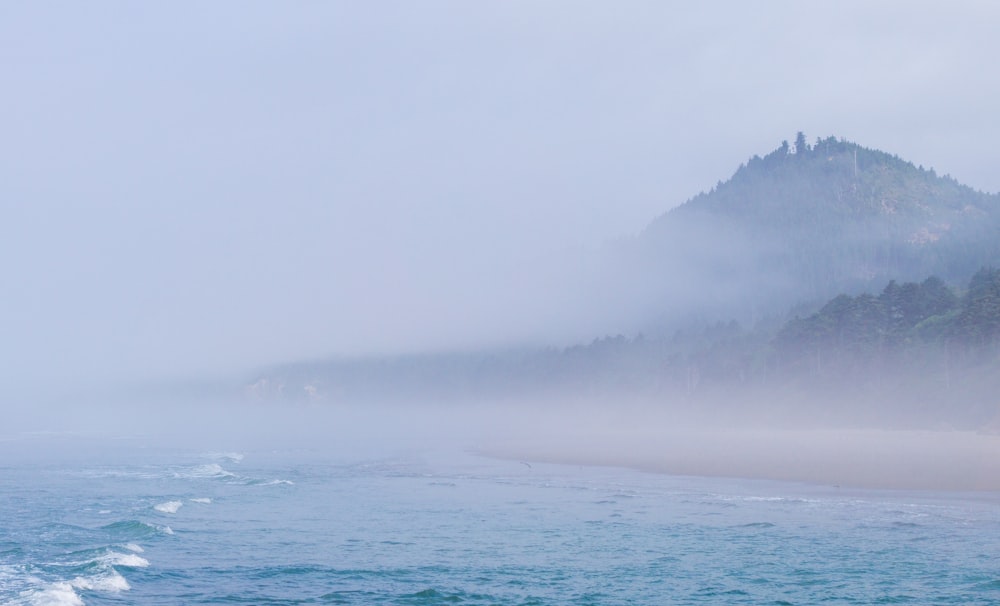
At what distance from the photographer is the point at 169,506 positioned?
3769 cm

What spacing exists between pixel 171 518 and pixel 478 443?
46072mm

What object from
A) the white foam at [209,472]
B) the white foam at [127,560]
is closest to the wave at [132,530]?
the white foam at [127,560]

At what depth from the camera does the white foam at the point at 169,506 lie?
1438 inches

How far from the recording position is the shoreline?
40.9 metres

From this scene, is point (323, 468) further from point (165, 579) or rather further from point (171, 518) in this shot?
point (165, 579)

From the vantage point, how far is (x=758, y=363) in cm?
10325

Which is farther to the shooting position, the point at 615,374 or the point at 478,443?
the point at 615,374

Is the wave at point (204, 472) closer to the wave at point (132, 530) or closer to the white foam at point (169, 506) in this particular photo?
the white foam at point (169, 506)

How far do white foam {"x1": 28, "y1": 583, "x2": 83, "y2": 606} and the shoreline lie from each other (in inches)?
1218

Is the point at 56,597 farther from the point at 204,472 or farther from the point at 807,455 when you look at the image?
the point at 807,455

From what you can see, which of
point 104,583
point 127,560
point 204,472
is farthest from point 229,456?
point 104,583

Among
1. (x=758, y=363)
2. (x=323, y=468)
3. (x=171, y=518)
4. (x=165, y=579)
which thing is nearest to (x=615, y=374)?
(x=758, y=363)

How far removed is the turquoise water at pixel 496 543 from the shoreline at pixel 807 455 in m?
3.39

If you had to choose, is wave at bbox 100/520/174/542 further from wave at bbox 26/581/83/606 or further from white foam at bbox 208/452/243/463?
white foam at bbox 208/452/243/463
